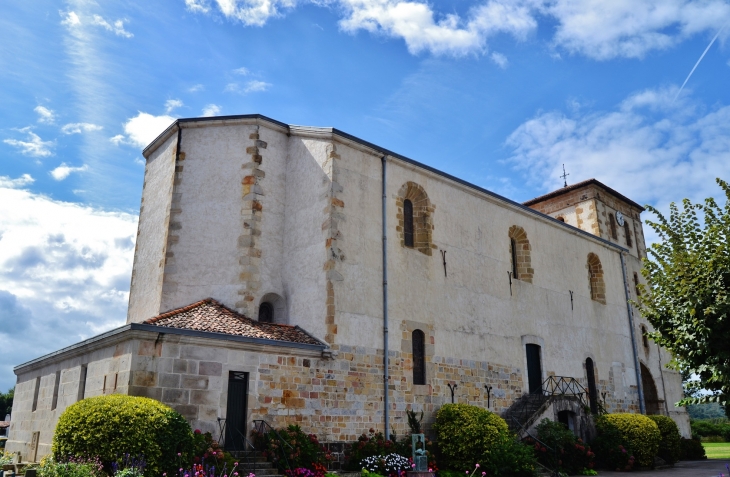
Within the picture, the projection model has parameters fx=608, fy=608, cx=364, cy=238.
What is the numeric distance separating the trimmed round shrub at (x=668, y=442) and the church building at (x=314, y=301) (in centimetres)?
200

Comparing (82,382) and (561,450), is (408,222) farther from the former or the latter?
(82,382)

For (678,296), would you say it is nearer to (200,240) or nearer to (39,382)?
(200,240)

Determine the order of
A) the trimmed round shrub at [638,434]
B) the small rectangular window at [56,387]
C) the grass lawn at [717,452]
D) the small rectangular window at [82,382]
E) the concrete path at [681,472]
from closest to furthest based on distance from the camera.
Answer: the small rectangular window at [82,382] < the small rectangular window at [56,387] < the concrete path at [681,472] < the trimmed round shrub at [638,434] < the grass lawn at [717,452]

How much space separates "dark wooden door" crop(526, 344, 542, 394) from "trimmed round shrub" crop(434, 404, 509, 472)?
4117 millimetres

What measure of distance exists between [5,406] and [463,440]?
46816 millimetres

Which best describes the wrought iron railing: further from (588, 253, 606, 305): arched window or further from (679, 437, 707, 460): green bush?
(679, 437, 707, 460): green bush

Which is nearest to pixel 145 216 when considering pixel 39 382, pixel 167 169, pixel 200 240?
pixel 167 169

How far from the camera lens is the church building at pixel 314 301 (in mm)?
12711

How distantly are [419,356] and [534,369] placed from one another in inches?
211

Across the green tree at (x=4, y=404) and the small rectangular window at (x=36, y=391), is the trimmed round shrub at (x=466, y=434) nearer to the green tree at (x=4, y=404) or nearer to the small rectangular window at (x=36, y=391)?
the small rectangular window at (x=36, y=391)

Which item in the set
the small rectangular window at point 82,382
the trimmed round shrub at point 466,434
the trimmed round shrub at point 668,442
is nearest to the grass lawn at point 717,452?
the trimmed round shrub at point 668,442

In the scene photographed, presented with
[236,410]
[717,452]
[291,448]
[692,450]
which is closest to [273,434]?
[291,448]

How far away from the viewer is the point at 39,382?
51.8 ft

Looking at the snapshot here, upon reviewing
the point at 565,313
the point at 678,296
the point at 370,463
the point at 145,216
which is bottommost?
the point at 370,463
